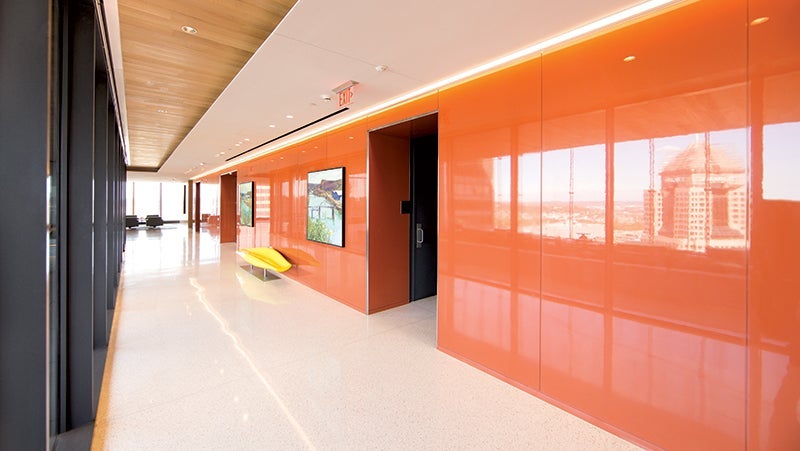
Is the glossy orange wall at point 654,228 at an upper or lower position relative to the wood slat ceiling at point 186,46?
lower

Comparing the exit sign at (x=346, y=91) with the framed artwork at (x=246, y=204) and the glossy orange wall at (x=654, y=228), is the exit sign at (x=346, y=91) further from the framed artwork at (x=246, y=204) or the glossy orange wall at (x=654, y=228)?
the framed artwork at (x=246, y=204)

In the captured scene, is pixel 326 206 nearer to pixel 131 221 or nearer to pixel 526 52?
pixel 526 52

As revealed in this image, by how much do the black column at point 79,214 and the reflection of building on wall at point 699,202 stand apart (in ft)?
13.5

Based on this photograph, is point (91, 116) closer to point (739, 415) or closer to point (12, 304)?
point (12, 304)

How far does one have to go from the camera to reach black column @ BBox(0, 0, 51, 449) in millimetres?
1290

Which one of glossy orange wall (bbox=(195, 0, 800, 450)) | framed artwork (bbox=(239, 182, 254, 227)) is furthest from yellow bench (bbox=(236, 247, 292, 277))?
glossy orange wall (bbox=(195, 0, 800, 450))

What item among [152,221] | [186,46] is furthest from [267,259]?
[152,221]

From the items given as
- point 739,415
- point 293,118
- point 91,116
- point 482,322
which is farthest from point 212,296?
point 739,415

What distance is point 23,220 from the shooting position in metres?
1.36

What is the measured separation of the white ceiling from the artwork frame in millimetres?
1486

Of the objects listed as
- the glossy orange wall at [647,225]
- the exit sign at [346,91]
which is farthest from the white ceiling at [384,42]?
the glossy orange wall at [647,225]

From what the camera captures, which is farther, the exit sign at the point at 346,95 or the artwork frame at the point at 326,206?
the artwork frame at the point at 326,206

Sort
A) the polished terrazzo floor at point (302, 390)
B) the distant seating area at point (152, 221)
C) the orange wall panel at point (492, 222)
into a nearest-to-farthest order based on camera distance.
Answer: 1. the polished terrazzo floor at point (302, 390)
2. the orange wall panel at point (492, 222)
3. the distant seating area at point (152, 221)

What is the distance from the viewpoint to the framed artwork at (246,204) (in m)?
9.66
